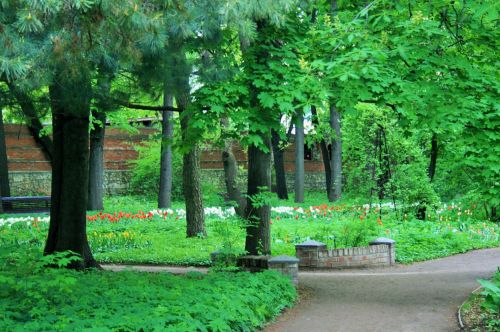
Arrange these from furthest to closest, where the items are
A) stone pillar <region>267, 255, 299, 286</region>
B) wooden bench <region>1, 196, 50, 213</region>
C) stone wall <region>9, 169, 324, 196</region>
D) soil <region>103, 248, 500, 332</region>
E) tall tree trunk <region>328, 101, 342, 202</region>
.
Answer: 1. stone wall <region>9, 169, 324, 196</region>
2. tall tree trunk <region>328, 101, 342, 202</region>
3. wooden bench <region>1, 196, 50, 213</region>
4. stone pillar <region>267, 255, 299, 286</region>
5. soil <region>103, 248, 500, 332</region>

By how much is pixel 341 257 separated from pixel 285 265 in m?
3.29

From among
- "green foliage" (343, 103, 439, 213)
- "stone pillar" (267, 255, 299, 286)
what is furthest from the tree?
"green foliage" (343, 103, 439, 213)

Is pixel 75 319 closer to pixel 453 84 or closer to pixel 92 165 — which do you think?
pixel 453 84

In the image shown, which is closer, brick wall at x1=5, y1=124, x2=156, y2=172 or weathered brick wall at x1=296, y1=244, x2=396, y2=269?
weathered brick wall at x1=296, y1=244, x2=396, y2=269

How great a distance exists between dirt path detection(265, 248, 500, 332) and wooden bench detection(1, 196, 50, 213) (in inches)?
490

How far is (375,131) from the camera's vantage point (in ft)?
62.1

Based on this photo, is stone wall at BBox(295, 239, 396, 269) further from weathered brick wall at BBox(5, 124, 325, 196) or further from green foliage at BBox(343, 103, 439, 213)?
weathered brick wall at BBox(5, 124, 325, 196)

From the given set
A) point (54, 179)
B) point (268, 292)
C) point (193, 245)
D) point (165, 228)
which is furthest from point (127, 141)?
point (268, 292)

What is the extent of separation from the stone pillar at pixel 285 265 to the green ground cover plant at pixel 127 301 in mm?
1203

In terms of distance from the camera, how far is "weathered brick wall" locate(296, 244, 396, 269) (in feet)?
43.7

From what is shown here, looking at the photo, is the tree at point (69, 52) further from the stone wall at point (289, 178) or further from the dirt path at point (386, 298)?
the stone wall at point (289, 178)

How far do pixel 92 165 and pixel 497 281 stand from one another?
15030mm

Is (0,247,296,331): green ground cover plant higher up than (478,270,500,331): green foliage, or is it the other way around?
(0,247,296,331): green ground cover plant

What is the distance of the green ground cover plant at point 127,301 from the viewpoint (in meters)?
6.10
